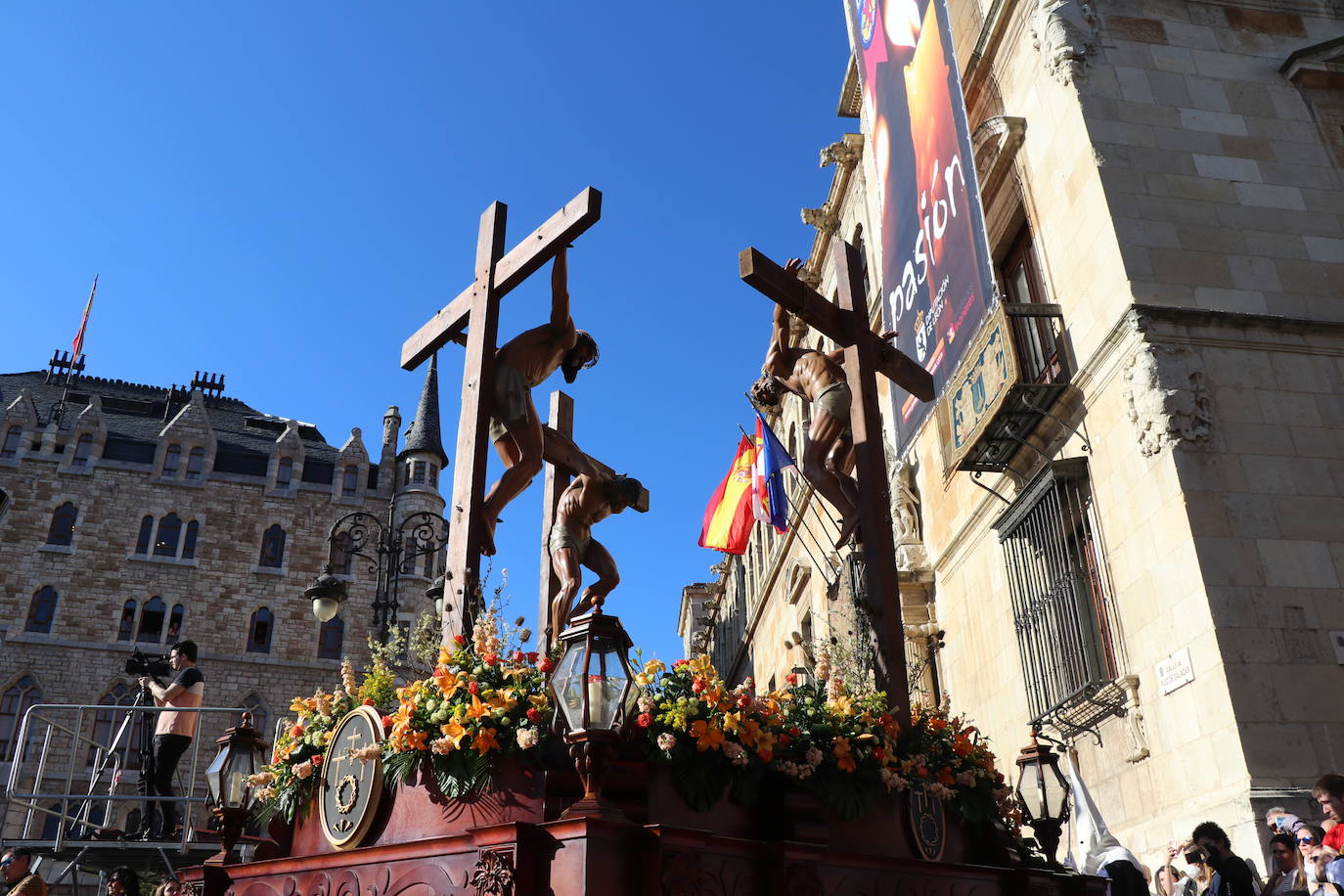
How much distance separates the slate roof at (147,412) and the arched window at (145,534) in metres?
4.17

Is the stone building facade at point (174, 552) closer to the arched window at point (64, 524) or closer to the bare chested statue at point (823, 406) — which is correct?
the arched window at point (64, 524)

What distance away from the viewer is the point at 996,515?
1334 centimetres

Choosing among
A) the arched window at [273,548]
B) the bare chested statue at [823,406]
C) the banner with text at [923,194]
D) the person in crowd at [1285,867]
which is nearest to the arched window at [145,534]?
the arched window at [273,548]

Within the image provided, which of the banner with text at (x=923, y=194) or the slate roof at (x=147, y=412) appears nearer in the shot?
the banner with text at (x=923, y=194)

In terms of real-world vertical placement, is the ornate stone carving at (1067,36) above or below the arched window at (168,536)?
below

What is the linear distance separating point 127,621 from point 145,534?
389 centimetres

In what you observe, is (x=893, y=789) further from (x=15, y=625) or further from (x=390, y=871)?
(x=15, y=625)

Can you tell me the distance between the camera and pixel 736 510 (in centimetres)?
1964

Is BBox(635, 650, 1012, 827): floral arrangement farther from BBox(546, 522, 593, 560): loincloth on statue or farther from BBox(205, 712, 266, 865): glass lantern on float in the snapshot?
BBox(205, 712, 266, 865): glass lantern on float

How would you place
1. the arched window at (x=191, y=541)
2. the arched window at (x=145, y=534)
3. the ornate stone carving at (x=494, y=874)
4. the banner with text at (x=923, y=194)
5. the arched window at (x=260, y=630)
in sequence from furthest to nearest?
the arched window at (x=191, y=541), the arched window at (x=145, y=534), the arched window at (x=260, y=630), the banner with text at (x=923, y=194), the ornate stone carving at (x=494, y=874)

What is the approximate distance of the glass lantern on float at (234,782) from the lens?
19.3 ft

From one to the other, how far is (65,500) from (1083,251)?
43591mm

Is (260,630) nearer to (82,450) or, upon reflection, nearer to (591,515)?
(82,450)

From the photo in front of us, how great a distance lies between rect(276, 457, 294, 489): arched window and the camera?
152 feet
